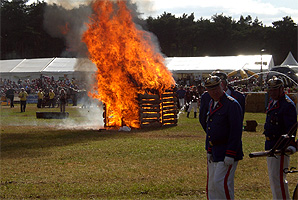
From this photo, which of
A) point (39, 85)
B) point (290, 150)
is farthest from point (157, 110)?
point (39, 85)

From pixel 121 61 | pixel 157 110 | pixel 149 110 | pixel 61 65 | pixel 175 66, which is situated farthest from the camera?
pixel 61 65

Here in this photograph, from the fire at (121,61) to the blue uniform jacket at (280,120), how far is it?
1438cm

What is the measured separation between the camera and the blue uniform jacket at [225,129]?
588cm

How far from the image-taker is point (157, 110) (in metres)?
22.0

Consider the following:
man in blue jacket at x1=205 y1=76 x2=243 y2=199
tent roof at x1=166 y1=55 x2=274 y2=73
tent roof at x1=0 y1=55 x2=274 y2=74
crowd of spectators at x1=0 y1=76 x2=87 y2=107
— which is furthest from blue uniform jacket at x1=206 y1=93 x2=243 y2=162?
crowd of spectators at x1=0 y1=76 x2=87 y2=107

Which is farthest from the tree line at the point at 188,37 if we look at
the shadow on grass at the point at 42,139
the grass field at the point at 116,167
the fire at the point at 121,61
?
the grass field at the point at 116,167

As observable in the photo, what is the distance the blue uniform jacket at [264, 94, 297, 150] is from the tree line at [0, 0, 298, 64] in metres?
69.1

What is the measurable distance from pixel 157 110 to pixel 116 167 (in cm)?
1095

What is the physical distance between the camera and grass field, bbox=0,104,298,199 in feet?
28.2

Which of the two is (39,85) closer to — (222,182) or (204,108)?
(204,108)

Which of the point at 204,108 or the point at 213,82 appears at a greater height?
the point at 213,82

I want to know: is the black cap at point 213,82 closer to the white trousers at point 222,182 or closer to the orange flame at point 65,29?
the white trousers at point 222,182

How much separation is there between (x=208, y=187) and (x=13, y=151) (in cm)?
999

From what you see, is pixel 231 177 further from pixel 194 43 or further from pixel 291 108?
pixel 194 43
